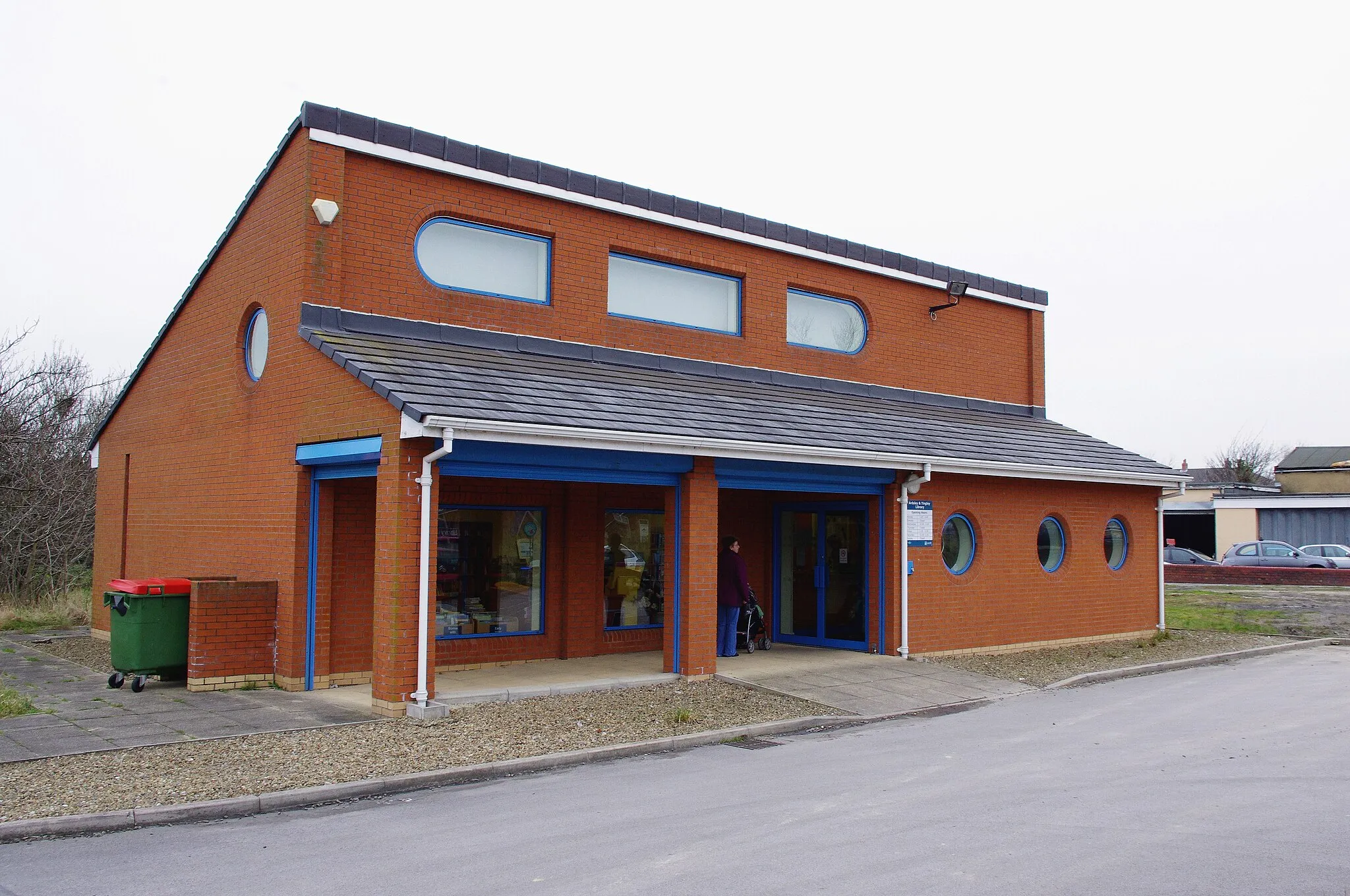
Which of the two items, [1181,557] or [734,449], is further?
[1181,557]

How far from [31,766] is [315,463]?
15.0 feet

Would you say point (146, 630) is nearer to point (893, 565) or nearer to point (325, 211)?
point (325, 211)

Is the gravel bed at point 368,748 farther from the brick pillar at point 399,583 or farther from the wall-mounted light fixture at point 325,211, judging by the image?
the wall-mounted light fixture at point 325,211

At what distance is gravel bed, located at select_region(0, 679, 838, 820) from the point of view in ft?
24.7

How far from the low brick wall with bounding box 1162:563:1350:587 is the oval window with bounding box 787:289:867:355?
1120 centimetres

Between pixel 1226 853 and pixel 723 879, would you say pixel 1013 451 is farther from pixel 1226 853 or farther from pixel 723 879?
pixel 723 879

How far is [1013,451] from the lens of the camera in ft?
55.1

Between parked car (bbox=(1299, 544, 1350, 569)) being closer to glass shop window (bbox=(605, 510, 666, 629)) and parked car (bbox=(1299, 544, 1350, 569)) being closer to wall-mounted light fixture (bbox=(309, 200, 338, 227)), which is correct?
glass shop window (bbox=(605, 510, 666, 629))

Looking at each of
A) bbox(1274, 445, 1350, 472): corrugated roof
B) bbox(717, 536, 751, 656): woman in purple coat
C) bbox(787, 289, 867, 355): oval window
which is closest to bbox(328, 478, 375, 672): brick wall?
bbox(717, 536, 751, 656): woman in purple coat

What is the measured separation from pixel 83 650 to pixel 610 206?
948 centimetres

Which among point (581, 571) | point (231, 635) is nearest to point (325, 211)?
point (231, 635)

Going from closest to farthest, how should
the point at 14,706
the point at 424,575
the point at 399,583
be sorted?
the point at 14,706
the point at 399,583
the point at 424,575

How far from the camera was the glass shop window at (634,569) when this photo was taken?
48.2 feet

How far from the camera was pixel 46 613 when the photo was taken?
19.6 meters
